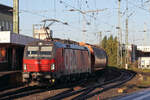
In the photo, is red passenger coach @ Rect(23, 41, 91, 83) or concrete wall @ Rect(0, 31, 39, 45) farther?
concrete wall @ Rect(0, 31, 39, 45)

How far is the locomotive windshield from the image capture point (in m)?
18.6

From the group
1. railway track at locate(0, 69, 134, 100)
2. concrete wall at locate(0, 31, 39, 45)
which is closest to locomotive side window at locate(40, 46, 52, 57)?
Answer: railway track at locate(0, 69, 134, 100)

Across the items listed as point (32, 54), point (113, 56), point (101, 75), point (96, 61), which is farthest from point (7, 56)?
point (113, 56)

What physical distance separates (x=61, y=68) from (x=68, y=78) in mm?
1914

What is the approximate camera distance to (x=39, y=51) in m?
18.9

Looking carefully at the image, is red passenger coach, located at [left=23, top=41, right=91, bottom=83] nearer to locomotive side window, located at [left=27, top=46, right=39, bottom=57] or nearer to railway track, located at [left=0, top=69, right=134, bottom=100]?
locomotive side window, located at [left=27, top=46, right=39, bottom=57]

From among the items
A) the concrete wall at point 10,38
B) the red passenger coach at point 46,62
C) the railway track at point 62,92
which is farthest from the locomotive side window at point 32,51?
the concrete wall at point 10,38

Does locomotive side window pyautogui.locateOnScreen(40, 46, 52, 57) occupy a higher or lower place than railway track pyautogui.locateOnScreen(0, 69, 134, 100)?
higher

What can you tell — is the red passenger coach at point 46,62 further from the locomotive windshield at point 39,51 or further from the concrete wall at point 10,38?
the concrete wall at point 10,38

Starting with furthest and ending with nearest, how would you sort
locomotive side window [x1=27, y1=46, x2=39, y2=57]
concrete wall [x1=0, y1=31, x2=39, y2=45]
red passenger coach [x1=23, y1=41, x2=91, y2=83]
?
concrete wall [x1=0, y1=31, x2=39, y2=45], locomotive side window [x1=27, y1=46, x2=39, y2=57], red passenger coach [x1=23, y1=41, x2=91, y2=83]

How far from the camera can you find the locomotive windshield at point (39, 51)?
1864 centimetres

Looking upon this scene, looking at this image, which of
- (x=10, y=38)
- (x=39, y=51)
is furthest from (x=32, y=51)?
(x=10, y=38)

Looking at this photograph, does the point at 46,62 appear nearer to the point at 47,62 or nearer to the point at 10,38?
the point at 47,62

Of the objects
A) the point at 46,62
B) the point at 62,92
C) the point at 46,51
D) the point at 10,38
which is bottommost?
the point at 62,92
